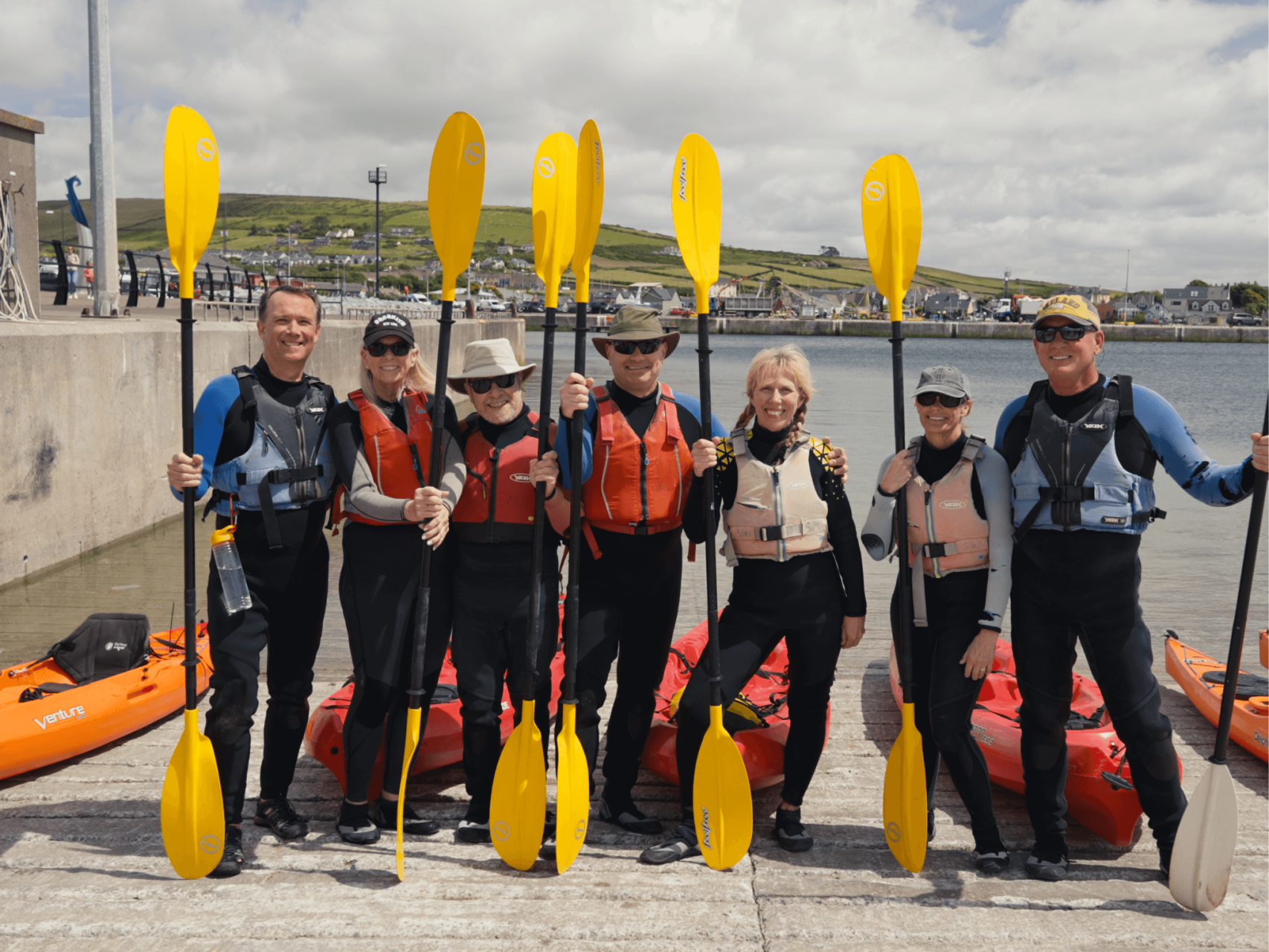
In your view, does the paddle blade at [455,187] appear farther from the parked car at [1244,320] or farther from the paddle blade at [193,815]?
the parked car at [1244,320]

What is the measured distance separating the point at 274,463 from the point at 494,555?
74cm

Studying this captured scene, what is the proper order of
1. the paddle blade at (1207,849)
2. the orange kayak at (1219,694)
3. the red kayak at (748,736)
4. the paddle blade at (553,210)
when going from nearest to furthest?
the paddle blade at (1207,849) < the paddle blade at (553,210) < the red kayak at (748,736) < the orange kayak at (1219,694)

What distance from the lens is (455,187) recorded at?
312 cm

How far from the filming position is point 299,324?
2.91 m

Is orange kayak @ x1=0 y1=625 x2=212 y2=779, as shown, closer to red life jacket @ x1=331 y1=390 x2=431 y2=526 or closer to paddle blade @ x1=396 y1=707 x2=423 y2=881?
paddle blade @ x1=396 y1=707 x2=423 y2=881

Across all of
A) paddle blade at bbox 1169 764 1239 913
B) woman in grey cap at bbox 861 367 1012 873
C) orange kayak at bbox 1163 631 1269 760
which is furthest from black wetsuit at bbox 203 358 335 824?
orange kayak at bbox 1163 631 1269 760

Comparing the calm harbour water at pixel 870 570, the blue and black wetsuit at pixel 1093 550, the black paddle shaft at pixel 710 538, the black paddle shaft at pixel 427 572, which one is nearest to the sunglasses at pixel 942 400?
the blue and black wetsuit at pixel 1093 550

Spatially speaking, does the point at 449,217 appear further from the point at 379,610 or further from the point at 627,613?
the point at 627,613

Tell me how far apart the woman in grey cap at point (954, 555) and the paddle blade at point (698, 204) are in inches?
36.7

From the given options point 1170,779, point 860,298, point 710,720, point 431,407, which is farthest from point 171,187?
point 860,298

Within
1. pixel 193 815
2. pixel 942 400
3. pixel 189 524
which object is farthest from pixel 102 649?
pixel 942 400

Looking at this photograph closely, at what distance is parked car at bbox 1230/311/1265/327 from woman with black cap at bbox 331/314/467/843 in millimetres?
131448

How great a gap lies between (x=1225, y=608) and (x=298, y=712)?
7.99 m

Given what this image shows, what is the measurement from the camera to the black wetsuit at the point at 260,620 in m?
2.82
